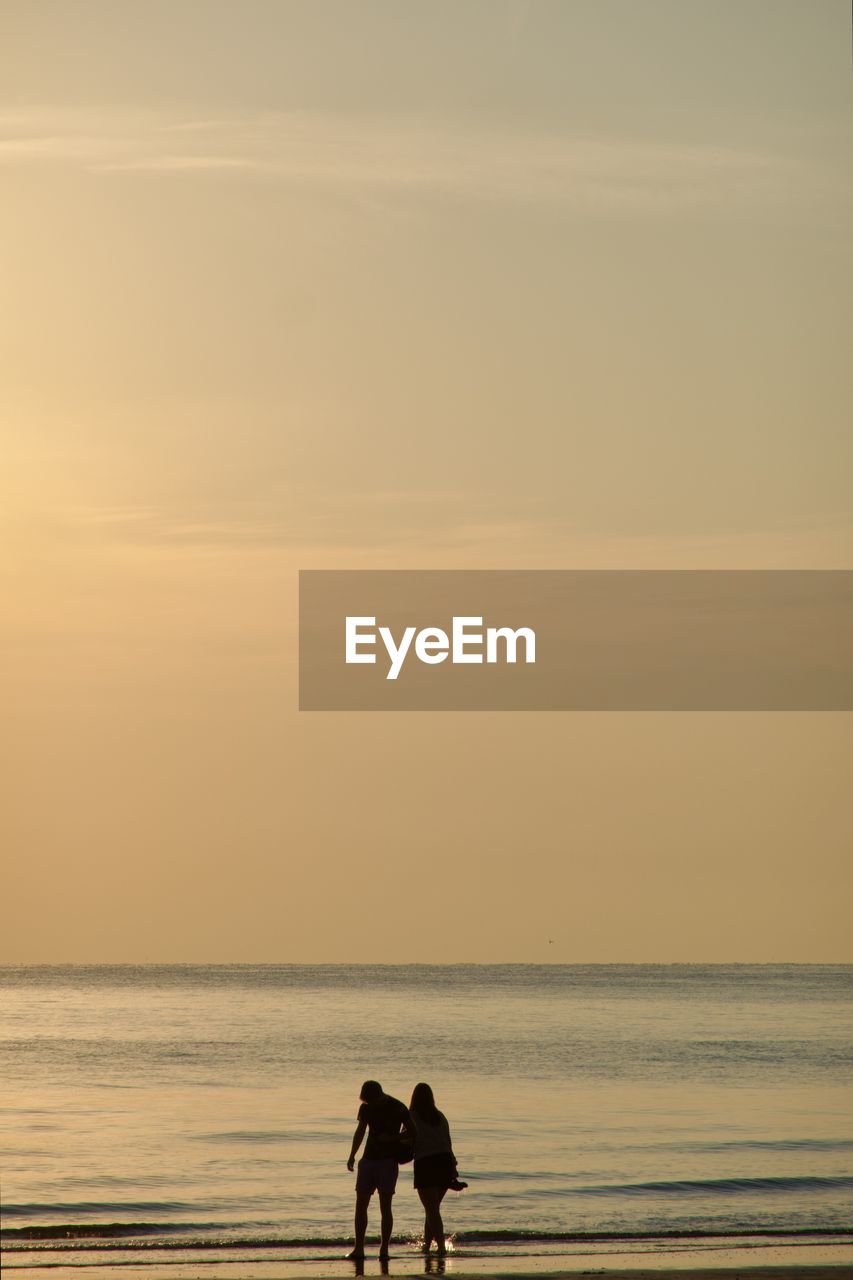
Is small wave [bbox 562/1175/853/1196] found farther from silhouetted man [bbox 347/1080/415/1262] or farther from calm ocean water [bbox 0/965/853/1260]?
silhouetted man [bbox 347/1080/415/1262]

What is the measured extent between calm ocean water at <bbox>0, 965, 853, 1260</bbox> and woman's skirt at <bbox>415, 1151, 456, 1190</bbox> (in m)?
3.48

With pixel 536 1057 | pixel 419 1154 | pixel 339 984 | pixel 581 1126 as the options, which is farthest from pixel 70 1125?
pixel 339 984

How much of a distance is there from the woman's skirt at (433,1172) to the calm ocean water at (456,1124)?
137 inches

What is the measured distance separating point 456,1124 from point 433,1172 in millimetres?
18894

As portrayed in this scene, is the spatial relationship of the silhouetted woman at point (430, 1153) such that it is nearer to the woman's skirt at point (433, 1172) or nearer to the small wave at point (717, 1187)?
the woman's skirt at point (433, 1172)

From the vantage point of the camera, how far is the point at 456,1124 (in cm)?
3484

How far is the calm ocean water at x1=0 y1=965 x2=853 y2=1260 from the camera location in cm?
2256

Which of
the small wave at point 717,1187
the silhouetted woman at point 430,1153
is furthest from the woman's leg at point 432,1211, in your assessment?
the small wave at point 717,1187

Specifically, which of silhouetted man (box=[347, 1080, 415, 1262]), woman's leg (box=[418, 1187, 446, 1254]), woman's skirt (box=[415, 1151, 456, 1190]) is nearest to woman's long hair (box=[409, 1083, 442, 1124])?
silhouetted man (box=[347, 1080, 415, 1262])

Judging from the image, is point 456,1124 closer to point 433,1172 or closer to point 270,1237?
point 270,1237

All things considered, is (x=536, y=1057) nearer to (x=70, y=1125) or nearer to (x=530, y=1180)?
(x=70, y=1125)

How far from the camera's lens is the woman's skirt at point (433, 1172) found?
16641 mm

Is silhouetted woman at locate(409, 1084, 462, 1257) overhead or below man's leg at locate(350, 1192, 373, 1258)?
overhead

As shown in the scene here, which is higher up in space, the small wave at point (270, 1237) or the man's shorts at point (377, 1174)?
the man's shorts at point (377, 1174)
